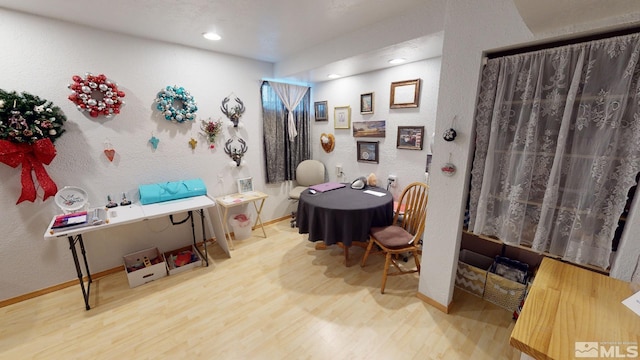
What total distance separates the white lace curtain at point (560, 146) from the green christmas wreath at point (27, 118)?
333 centimetres

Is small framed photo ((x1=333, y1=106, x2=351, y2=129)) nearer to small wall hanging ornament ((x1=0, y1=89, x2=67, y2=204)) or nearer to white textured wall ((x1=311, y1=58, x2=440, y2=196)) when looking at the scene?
white textured wall ((x1=311, y1=58, x2=440, y2=196))

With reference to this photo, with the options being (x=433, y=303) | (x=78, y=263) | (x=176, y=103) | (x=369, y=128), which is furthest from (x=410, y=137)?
(x=78, y=263)

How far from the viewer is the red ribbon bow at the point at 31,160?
186 cm

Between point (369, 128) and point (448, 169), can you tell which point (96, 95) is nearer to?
point (369, 128)

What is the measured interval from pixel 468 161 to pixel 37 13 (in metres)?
3.52

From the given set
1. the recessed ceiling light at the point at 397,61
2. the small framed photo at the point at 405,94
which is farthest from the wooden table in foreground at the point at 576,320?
the recessed ceiling light at the point at 397,61

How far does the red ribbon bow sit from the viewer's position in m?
1.86

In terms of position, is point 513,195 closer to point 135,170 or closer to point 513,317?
point 513,317

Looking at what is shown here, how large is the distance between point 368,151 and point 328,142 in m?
0.71

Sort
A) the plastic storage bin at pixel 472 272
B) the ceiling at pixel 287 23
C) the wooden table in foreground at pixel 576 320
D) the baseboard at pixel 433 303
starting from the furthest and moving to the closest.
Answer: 1. the plastic storage bin at pixel 472 272
2. the baseboard at pixel 433 303
3. the ceiling at pixel 287 23
4. the wooden table in foreground at pixel 576 320

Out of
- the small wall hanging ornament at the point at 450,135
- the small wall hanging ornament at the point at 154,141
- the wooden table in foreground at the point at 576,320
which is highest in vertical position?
the small wall hanging ornament at the point at 450,135

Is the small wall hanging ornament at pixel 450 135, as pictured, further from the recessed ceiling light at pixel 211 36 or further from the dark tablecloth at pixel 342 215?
the recessed ceiling light at pixel 211 36

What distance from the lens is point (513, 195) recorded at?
1.53 meters

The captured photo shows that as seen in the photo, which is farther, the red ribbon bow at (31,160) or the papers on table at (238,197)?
the papers on table at (238,197)
